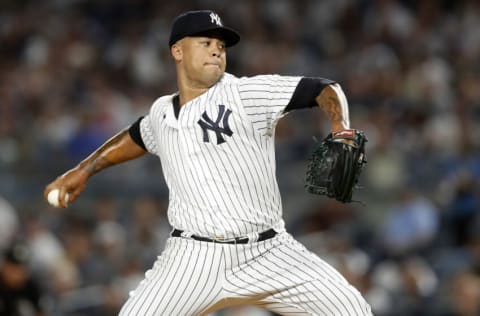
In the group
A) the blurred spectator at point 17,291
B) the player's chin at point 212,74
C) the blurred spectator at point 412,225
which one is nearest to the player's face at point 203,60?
the player's chin at point 212,74

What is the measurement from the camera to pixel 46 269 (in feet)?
28.6

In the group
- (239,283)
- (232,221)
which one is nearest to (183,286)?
(239,283)

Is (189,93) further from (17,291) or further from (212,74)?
(17,291)

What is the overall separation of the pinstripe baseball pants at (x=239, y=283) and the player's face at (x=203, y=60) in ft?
2.24

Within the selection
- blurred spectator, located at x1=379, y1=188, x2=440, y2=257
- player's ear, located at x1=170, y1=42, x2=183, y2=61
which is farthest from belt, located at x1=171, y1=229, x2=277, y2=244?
blurred spectator, located at x1=379, y1=188, x2=440, y2=257

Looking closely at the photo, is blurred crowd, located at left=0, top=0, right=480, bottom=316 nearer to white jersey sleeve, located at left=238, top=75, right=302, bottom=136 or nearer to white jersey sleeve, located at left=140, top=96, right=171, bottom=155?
white jersey sleeve, located at left=140, top=96, right=171, bottom=155

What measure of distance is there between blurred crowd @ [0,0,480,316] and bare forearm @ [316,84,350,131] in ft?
9.85

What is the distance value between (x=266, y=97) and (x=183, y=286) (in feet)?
2.72

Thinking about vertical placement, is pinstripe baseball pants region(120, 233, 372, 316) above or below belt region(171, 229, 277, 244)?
below

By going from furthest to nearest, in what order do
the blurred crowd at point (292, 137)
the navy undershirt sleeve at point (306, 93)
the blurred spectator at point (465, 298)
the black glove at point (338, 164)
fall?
the blurred crowd at point (292, 137) → the blurred spectator at point (465, 298) → the navy undershirt sleeve at point (306, 93) → the black glove at point (338, 164)

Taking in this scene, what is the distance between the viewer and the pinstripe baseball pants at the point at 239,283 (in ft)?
12.8

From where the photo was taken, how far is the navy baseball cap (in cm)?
406

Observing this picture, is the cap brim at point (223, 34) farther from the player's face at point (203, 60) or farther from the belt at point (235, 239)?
the belt at point (235, 239)

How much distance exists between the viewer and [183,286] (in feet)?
12.9
